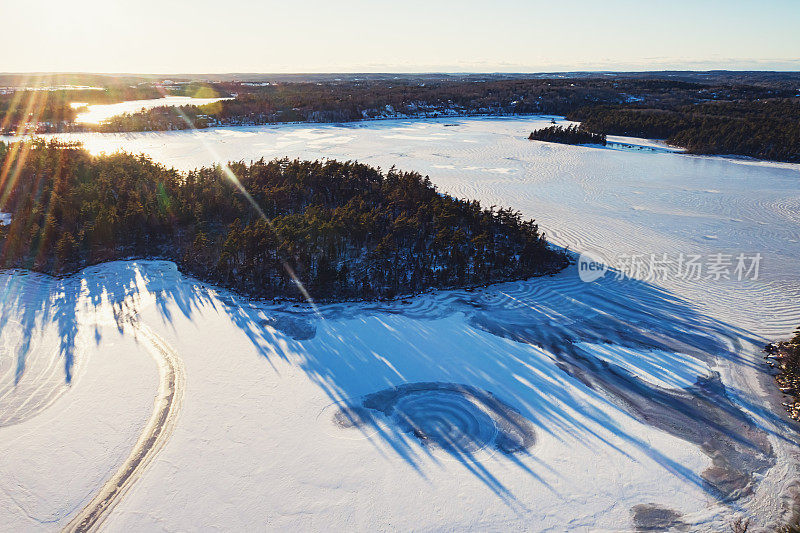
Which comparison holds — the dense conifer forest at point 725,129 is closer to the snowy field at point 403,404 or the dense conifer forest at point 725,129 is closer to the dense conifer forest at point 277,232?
the snowy field at point 403,404

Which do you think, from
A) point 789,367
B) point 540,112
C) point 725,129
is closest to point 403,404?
point 789,367

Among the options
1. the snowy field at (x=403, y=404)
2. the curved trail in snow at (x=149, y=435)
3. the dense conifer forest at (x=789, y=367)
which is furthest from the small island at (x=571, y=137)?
the curved trail in snow at (x=149, y=435)

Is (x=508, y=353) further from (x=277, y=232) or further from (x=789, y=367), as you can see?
(x=277, y=232)

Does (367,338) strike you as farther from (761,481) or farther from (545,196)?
(545,196)

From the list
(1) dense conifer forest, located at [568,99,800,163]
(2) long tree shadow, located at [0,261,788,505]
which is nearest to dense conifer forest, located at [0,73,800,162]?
(1) dense conifer forest, located at [568,99,800,163]

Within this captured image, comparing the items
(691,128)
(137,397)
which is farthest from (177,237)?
(691,128)
